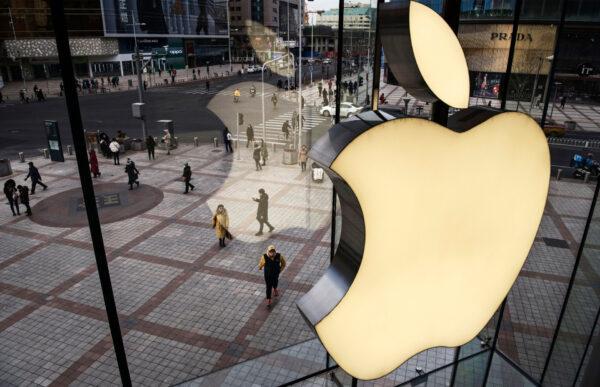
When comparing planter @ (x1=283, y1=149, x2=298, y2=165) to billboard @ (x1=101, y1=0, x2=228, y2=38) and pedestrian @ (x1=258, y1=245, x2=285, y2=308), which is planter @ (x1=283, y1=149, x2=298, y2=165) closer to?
pedestrian @ (x1=258, y1=245, x2=285, y2=308)

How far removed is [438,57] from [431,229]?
106 cm

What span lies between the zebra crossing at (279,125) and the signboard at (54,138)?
12.2 meters

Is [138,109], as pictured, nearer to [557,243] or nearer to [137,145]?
[137,145]

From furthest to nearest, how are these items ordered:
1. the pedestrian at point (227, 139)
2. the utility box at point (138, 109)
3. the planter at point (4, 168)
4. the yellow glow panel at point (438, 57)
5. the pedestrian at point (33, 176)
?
1. the pedestrian at point (227, 139)
2. the utility box at point (138, 109)
3. the planter at point (4, 168)
4. the pedestrian at point (33, 176)
5. the yellow glow panel at point (438, 57)

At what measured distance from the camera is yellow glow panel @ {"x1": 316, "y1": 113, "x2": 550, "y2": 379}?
7.70ft

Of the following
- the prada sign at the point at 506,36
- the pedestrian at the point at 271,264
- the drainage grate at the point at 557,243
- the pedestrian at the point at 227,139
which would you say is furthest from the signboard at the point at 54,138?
the prada sign at the point at 506,36

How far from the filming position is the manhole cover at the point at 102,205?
15344 millimetres

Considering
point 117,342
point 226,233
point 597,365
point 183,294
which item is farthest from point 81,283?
point 597,365

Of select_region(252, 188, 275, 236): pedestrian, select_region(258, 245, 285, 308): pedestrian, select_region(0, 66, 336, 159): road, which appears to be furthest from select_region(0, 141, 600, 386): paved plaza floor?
select_region(0, 66, 336, 159): road

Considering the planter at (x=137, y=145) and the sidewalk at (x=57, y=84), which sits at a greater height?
the sidewalk at (x=57, y=84)

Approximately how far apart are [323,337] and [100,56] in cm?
7239

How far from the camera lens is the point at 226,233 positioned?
512 inches

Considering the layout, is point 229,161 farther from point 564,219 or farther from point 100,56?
point 100,56

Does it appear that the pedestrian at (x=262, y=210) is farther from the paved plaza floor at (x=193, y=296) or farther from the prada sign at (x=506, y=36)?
the prada sign at (x=506, y=36)
